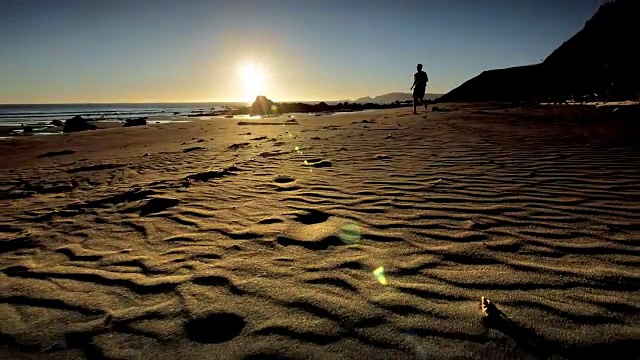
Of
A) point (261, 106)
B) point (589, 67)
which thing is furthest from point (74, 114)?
point (589, 67)

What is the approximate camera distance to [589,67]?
81.4ft

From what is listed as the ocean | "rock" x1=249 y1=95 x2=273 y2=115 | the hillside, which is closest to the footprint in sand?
the hillside

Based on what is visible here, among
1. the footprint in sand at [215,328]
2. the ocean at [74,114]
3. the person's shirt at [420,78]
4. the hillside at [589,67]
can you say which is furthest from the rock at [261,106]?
the footprint in sand at [215,328]

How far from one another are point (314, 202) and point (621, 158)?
4265 millimetres

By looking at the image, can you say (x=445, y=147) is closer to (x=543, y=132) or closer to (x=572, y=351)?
(x=543, y=132)

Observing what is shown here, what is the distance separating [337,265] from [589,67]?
99.7 feet

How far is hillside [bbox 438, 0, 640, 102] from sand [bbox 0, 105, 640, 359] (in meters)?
19.2

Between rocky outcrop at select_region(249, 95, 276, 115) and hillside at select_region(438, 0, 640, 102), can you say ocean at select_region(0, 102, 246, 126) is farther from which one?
hillside at select_region(438, 0, 640, 102)

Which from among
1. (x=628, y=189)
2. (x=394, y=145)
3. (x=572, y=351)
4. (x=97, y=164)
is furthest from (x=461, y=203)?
(x=97, y=164)

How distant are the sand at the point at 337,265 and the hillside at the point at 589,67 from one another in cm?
1917

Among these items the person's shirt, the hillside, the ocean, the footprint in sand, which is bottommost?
the footprint in sand

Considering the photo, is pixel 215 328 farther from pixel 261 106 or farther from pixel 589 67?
pixel 261 106

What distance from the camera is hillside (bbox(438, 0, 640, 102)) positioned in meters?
20.8

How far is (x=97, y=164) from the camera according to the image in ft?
24.0
